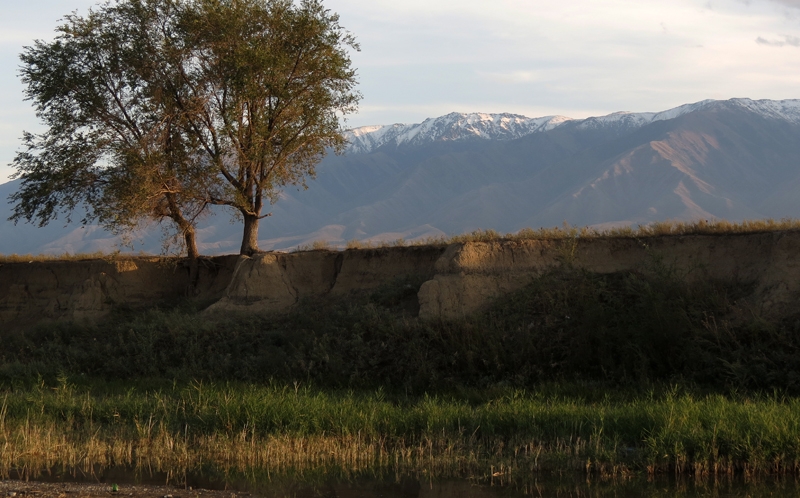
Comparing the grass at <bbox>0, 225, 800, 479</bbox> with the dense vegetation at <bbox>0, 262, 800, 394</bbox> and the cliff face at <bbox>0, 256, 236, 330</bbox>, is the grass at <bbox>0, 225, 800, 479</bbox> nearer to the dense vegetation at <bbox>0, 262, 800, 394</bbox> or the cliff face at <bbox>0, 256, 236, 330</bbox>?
the dense vegetation at <bbox>0, 262, 800, 394</bbox>

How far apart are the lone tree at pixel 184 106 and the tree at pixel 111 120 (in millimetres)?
41

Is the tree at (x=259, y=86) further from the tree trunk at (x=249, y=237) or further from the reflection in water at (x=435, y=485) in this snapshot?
the reflection in water at (x=435, y=485)

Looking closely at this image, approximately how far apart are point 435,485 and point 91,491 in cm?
470

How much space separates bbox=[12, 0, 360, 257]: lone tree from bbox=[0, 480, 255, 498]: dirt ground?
1454 cm

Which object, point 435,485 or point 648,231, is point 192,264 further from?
point 435,485

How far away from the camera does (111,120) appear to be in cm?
2698

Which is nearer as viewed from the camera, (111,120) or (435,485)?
(435,485)

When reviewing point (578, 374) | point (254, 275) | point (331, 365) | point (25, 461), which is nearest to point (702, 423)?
point (578, 374)

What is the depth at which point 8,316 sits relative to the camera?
2988 centimetres

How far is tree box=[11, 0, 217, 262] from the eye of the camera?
85.5 feet

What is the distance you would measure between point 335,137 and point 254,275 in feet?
18.1

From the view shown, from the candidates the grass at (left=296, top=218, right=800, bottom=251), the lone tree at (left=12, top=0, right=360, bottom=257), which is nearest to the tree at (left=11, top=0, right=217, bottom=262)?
the lone tree at (left=12, top=0, right=360, bottom=257)

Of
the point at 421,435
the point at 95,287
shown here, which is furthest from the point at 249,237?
the point at 421,435

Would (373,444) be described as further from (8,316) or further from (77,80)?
(8,316)
